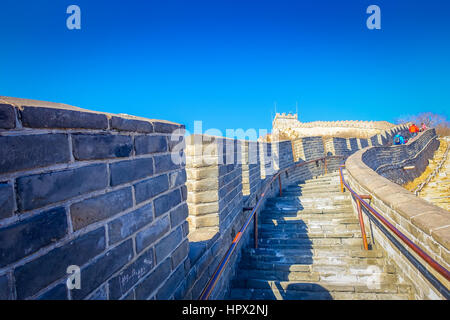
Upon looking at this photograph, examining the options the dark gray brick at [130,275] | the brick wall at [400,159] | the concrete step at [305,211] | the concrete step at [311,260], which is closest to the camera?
the dark gray brick at [130,275]

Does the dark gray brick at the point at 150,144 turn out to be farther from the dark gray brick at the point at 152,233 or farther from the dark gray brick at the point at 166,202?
the dark gray brick at the point at 152,233

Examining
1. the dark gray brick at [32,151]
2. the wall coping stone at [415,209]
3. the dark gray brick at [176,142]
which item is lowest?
the wall coping stone at [415,209]

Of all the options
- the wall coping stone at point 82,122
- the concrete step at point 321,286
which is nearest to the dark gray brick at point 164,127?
the wall coping stone at point 82,122

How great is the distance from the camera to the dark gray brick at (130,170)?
1113 mm

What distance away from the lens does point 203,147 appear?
2.71 m

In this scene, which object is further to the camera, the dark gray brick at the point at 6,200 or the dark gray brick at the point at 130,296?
the dark gray brick at the point at 130,296

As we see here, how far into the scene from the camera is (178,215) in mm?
1717

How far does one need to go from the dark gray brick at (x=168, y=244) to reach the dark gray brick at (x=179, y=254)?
0.05m

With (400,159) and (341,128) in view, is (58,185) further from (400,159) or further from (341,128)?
(341,128)

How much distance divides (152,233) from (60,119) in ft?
2.81

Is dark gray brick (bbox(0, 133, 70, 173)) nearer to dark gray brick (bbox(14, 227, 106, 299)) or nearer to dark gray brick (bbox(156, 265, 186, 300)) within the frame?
dark gray brick (bbox(14, 227, 106, 299))

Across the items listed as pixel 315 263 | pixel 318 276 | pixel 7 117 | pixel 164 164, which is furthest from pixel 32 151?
pixel 315 263
